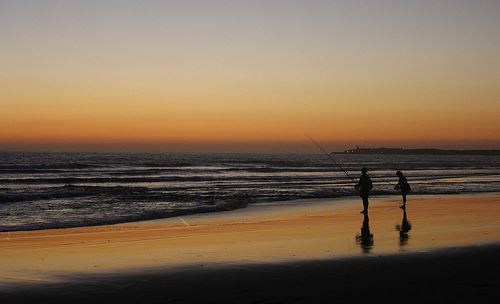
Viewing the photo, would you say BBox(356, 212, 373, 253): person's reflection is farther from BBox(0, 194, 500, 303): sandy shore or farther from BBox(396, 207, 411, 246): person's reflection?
BBox(396, 207, 411, 246): person's reflection

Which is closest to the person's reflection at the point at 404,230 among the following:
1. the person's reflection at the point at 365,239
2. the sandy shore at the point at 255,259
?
the sandy shore at the point at 255,259

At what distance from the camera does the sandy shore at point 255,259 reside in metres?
7.91

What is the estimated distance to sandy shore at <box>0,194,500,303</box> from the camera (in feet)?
25.9

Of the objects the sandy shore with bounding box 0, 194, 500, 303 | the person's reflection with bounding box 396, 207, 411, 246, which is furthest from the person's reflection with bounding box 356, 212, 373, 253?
the person's reflection with bounding box 396, 207, 411, 246

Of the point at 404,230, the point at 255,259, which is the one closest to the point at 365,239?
the point at 404,230

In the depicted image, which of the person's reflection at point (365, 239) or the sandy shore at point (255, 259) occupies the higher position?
the sandy shore at point (255, 259)

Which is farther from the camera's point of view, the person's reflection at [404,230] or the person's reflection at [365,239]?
the person's reflection at [404,230]

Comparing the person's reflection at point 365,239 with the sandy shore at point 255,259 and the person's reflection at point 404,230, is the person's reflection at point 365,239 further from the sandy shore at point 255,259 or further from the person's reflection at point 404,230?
the person's reflection at point 404,230

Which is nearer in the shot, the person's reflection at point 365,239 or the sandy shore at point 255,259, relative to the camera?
the sandy shore at point 255,259

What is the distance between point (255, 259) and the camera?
10.2 metres

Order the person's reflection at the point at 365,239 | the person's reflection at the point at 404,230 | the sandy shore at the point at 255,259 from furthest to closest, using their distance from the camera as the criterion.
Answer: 1. the person's reflection at the point at 404,230
2. the person's reflection at the point at 365,239
3. the sandy shore at the point at 255,259

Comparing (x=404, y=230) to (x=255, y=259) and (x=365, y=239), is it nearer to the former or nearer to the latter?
(x=365, y=239)

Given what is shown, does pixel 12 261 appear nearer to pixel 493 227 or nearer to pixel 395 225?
pixel 395 225

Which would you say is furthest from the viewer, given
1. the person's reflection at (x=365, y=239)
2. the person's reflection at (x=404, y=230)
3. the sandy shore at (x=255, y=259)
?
the person's reflection at (x=404, y=230)
